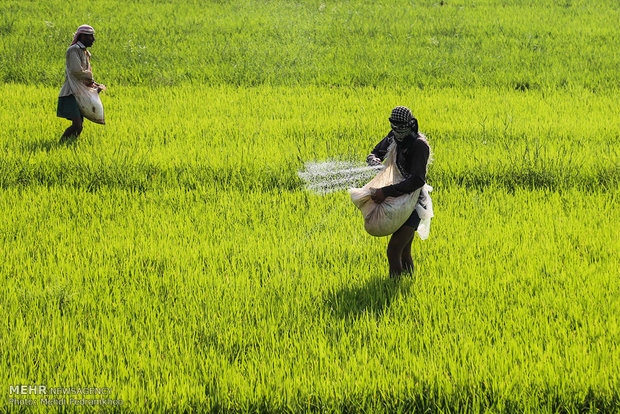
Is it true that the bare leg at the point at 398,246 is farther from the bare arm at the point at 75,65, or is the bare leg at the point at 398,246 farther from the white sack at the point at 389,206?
the bare arm at the point at 75,65

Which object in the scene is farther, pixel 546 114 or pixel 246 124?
pixel 546 114

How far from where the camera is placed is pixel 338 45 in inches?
473

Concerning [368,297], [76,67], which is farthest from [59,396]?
[76,67]

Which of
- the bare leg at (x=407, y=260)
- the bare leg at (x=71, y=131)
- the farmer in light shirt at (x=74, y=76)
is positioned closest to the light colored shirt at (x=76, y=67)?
the farmer in light shirt at (x=74, y=76)

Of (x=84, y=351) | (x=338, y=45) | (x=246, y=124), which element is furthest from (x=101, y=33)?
(x=84, y=351)

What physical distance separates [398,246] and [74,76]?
480 cm

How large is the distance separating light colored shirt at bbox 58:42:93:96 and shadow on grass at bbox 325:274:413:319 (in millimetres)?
4516

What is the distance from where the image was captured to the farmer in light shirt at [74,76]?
6.66 meters

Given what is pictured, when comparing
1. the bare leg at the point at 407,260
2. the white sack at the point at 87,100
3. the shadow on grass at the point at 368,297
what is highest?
the white sack at the point at 87,100

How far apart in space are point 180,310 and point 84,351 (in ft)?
1.94

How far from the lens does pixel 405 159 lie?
3.56 m

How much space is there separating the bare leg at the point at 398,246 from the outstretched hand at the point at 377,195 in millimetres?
269

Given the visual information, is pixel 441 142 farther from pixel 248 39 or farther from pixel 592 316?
pixel 248 39

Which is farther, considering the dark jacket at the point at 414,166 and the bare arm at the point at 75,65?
the bare arm at the point at 75,65
